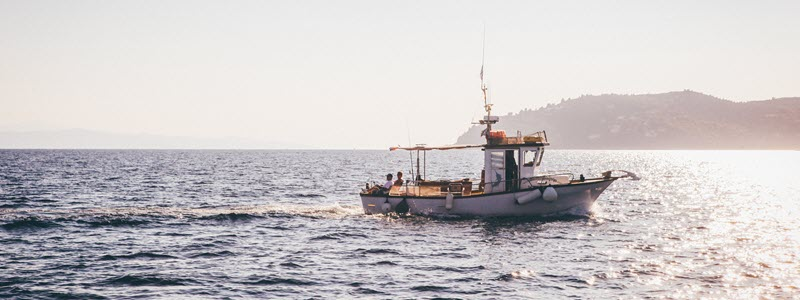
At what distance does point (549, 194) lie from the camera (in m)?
29.3

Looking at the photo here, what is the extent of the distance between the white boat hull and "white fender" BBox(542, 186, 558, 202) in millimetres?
259

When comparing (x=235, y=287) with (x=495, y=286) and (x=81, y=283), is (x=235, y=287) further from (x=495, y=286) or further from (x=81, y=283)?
(x=495, y=286)

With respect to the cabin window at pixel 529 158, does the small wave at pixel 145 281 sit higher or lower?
lower

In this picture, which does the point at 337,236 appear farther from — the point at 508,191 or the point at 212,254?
the point at 508,191

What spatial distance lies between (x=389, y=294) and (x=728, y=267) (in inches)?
415

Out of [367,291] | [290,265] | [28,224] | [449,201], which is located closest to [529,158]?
[449,201]

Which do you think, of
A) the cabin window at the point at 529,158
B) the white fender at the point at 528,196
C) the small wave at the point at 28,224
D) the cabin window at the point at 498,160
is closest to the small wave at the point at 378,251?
the white fender at the point at 528,196

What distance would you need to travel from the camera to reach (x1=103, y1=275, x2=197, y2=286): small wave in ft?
56.9

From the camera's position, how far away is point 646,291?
649 inches

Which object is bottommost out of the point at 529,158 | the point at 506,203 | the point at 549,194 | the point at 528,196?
the point at 506,203

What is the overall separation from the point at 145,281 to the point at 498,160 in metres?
17.8

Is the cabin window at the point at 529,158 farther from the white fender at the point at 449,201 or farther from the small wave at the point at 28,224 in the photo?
the small wave at the point at 28,224

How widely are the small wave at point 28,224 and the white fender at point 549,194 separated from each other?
2158 cm

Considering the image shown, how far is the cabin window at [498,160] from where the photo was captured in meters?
30.5
